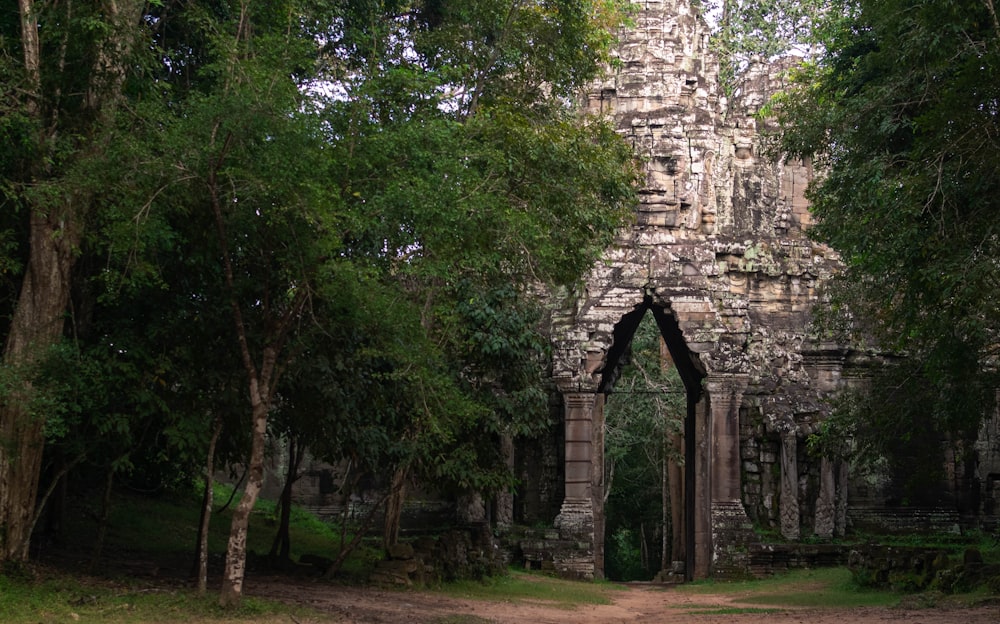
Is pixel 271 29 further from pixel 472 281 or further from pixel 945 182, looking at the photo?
pixel 945 182

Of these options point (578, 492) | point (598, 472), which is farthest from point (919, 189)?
point (598, 472)

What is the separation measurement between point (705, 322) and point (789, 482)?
3565mm

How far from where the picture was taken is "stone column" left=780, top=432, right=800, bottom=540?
23344 mm

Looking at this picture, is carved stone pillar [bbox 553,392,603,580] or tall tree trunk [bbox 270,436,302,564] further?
carved stone pillar [bbox 553,392,603,580]

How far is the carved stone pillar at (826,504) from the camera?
77.1ft

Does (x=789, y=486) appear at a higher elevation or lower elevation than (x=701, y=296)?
lower

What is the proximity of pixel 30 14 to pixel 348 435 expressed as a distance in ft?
20.1

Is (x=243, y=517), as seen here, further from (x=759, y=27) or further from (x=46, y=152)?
(x=759, y=27)

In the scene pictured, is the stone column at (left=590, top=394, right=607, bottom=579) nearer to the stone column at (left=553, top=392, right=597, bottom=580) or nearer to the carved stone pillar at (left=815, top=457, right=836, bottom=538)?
the stone column at (left=553, top=392, right=597, bottom=580)

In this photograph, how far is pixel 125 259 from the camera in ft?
37.9

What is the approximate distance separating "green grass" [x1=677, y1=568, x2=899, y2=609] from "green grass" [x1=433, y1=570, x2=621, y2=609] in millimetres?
2010

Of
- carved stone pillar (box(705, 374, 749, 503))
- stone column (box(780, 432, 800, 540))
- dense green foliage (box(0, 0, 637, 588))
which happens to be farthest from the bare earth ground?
stone column (box(780, 432, 800, 540))

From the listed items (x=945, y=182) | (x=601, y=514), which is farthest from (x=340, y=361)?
(x=601, y=514)

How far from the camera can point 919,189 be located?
12492 millimetres
